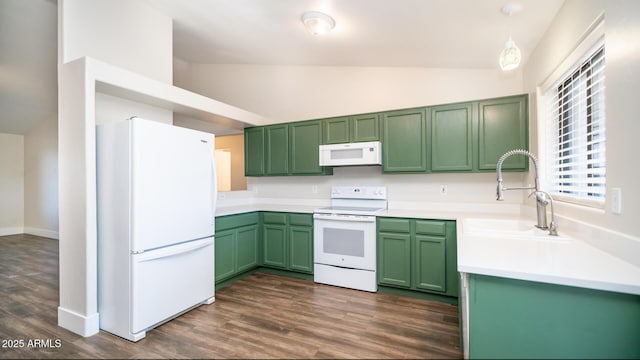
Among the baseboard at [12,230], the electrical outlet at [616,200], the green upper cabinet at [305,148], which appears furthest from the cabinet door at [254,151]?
the baseboard at [12,230]

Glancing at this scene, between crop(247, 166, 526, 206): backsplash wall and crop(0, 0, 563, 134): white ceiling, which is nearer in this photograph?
crop(0, 0, 563, 134): white ceiling

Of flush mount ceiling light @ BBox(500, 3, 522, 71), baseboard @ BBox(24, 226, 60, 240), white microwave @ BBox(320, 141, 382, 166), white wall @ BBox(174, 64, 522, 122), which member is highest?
white wall @ BBox(174, 64, 522, 122)

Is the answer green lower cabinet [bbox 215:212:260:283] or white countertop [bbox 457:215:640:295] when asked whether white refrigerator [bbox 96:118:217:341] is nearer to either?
green lower cabinet [bbox 215:212:260:283]

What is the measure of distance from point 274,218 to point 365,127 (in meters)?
1.61

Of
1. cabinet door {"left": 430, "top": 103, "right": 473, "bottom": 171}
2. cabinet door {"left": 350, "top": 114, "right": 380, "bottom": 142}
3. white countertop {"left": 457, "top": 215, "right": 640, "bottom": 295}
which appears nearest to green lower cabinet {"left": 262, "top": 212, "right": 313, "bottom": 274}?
cabinet door {"left": 350, "top": 114, "right": 380, "bottom": 142}

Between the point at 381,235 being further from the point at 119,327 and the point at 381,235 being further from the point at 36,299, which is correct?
the point at 36,299

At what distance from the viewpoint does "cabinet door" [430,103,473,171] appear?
302 centimetres

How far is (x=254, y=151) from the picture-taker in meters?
4.22

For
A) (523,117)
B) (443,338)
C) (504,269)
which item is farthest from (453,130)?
(504,269)

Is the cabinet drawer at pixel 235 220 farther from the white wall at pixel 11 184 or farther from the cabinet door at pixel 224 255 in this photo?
the white wall at pixel 11 184

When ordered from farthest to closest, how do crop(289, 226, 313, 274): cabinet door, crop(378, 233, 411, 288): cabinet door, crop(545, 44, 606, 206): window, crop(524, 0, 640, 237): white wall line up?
crop(289, 226, 313, 274): cabinet door
crop(378, 233, 411, 288): cabinet door
crop(545, 44, 606, 206): window
crop(524, 0, 640, 237): white wall

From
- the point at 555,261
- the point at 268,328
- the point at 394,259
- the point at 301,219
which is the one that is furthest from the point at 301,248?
the point at 555,261

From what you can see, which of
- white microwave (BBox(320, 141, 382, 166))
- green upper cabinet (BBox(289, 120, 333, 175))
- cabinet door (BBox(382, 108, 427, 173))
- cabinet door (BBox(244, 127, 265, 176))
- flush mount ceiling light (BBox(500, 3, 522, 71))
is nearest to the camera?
flush mount ceiling light (BBox(500, 3, 522, 71))

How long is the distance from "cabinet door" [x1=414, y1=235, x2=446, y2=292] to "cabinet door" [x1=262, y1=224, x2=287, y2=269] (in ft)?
5.21
